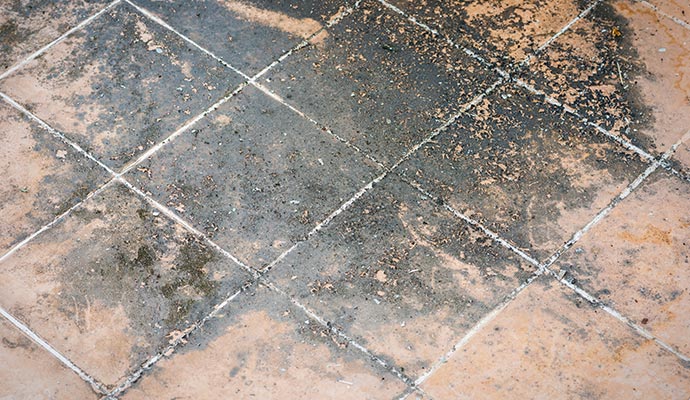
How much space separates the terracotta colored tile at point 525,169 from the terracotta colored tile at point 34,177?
6.11 ft

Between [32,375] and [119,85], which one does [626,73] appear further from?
[32,375]

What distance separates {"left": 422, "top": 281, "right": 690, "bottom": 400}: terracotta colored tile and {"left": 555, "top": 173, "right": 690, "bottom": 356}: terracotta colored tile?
15 centimetres

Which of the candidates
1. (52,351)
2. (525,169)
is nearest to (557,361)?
(525,169)

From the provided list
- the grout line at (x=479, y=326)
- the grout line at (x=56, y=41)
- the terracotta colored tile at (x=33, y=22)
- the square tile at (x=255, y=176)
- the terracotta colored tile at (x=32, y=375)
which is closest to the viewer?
the terracotta colored tile at (x=32, y=375)

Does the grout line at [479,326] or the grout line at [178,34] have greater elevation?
the grout line at [178,34]

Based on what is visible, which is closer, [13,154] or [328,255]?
[328,255]

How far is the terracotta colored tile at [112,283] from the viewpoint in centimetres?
445

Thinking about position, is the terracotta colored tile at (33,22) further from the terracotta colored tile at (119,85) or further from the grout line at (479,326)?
the grout line at (479,326)

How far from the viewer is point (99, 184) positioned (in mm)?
5070

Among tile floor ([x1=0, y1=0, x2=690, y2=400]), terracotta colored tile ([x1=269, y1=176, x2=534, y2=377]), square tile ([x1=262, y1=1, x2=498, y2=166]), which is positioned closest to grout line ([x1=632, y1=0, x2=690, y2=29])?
tile floor ([x1=0, y1=0, x2=690, y2=400])

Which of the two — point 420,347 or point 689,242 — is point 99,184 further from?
point 689,242

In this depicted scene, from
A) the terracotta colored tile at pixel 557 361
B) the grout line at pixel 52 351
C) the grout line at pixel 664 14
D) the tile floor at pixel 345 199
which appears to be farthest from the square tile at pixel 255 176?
the grout line at pixel 664 14

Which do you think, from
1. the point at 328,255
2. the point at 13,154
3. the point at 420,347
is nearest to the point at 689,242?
the point at 420,347

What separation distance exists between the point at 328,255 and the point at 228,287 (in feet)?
1.83
